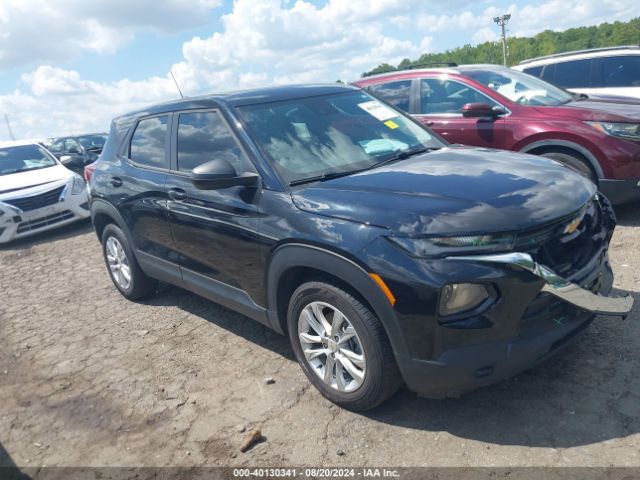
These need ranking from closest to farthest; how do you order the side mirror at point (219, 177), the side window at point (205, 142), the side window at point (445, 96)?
the side mirror at point (219, 177), the side window at point (205, 142), the side window at point (445, 96)

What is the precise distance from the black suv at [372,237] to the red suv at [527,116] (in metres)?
1.82

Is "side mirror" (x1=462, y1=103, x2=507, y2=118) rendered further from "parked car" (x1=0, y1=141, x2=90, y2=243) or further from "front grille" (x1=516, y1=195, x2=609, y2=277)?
"parked car" (x1=0, y1=141, x2=90, y2=243)

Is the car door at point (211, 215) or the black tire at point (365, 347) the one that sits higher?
the car door at point (211, 215)

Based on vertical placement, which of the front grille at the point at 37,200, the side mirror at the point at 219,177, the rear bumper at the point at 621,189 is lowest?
the rear bumper at the point at 621,189

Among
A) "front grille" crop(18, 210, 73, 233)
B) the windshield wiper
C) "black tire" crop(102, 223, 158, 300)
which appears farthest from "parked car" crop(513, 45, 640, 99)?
"front grille" crop(18, 210, 73, 233)

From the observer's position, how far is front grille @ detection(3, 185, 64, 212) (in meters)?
8.65

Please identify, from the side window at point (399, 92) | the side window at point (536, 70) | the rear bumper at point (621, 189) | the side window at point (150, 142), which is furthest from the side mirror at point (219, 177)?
the side window at point (536, 70)

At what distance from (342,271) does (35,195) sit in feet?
25.5

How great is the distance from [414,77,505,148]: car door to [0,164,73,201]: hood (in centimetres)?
630

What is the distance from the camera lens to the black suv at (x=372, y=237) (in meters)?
2.53

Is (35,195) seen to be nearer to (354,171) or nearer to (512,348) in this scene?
(354,171)

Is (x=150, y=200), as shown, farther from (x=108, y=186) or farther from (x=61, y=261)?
(x=61, y=261)

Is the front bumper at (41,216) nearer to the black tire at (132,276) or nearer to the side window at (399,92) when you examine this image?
the black tire at (132,276)

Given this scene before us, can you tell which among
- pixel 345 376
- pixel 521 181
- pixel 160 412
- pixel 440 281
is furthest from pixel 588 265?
pixel 160 412
